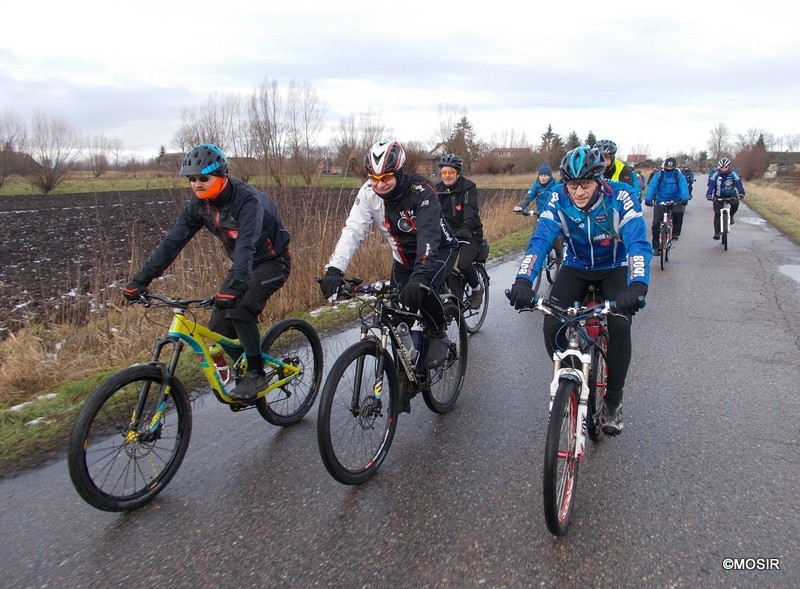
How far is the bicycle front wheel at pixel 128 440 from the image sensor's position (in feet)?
9.62

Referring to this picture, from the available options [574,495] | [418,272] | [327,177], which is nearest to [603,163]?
[418,272]

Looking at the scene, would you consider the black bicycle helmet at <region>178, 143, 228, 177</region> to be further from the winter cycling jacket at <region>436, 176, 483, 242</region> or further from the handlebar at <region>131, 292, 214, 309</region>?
the winter cycling jacket at <region>436, 176, 483, 242</region>

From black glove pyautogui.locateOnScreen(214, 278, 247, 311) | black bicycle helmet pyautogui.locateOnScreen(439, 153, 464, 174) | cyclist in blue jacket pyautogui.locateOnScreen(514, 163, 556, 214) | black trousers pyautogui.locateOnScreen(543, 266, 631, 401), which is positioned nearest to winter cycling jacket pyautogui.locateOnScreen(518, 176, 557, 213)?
cyclist in blue jacket pyautogui.locateOnScreen(514, 163, 556, 214)

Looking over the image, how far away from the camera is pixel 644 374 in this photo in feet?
16.9

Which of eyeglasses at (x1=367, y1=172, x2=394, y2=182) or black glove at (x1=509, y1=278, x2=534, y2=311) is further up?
eyeglasses at (x1=367, y1=172, x2=394, y2=182)

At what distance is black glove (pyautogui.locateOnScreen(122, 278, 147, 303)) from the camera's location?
3.47m

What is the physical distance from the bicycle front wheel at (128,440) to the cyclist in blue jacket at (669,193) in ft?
34.0

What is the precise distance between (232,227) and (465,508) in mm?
2338

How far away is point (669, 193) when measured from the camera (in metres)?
11.7

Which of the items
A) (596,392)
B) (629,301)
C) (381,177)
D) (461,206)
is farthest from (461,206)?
(629,301)

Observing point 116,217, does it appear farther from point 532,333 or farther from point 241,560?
point 241,560

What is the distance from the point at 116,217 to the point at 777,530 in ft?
79.0

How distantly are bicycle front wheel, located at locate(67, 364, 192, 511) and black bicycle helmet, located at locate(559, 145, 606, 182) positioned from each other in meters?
2.65

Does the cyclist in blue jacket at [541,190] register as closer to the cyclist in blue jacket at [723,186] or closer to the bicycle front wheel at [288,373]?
the cyclist in blue jacket at [723,186]
